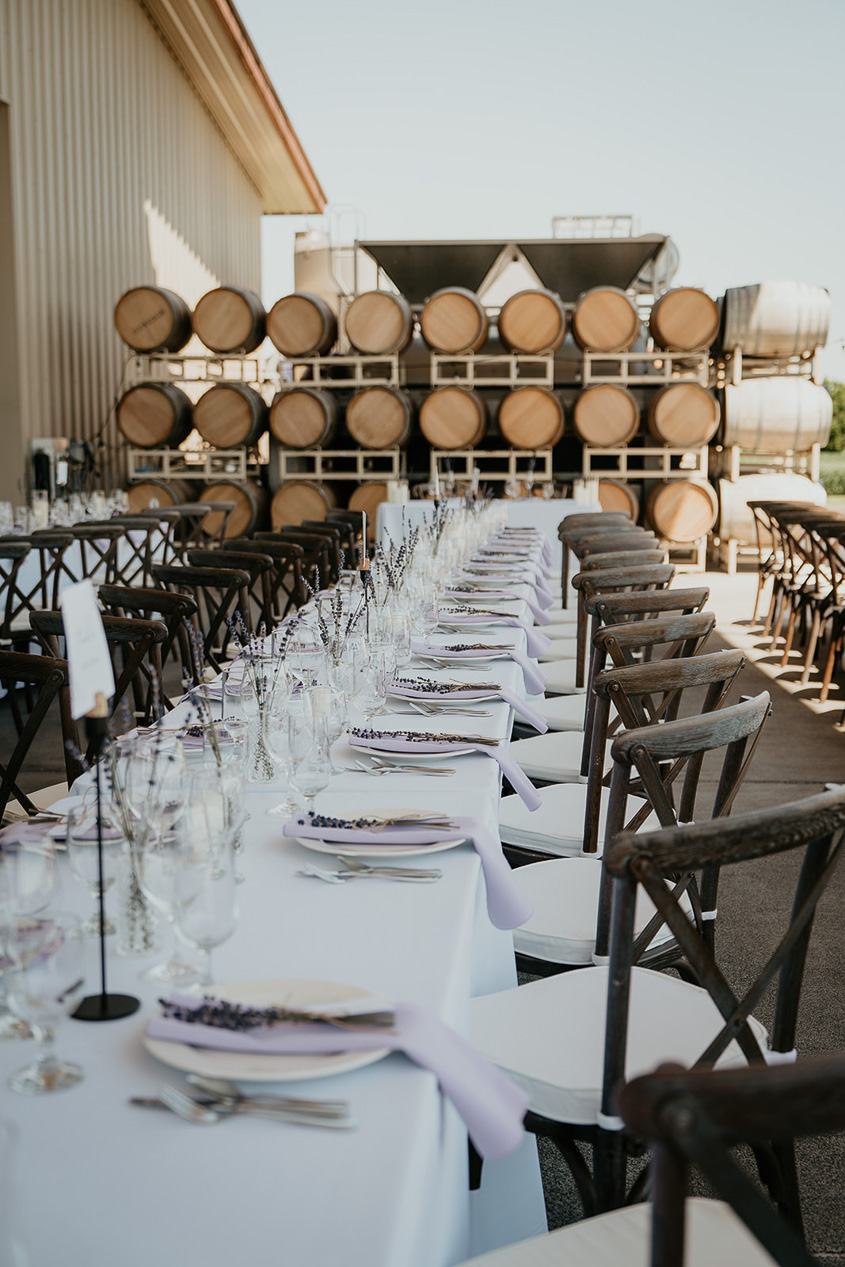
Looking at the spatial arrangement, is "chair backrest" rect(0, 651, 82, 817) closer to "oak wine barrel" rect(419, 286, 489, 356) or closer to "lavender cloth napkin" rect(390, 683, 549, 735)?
"lavender cloth napkin" rect(390, 683, 549, 735)

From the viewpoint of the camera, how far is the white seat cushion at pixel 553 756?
2.97m

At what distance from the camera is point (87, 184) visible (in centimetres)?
995

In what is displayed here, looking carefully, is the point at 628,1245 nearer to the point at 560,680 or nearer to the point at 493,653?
the point at 493,653

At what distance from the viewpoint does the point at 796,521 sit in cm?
656

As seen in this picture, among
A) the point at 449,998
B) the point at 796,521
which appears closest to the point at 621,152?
the point at 796,521

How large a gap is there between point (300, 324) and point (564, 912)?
350 inches

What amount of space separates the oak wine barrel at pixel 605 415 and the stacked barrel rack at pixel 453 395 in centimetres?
1

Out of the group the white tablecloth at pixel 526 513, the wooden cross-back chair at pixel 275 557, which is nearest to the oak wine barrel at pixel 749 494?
the white tablecloth at pixel 526 513

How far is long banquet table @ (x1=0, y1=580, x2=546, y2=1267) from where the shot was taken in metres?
0.83

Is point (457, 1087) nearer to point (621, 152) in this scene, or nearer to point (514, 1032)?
point (514, 1032)

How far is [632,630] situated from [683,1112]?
1809 mm

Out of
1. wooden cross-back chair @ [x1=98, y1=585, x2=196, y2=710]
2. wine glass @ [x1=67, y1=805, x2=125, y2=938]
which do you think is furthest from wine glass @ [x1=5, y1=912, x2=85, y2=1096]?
wooden cross-back chair @ [x1=98, y1=585, x2=196, y2=710]

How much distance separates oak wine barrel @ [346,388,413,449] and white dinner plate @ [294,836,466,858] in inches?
342

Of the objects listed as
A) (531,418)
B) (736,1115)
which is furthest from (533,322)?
(736,1115)
